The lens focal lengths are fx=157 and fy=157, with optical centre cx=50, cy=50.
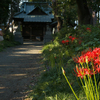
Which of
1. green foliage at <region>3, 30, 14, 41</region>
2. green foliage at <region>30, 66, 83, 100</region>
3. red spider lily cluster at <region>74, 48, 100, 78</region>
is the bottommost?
green foliage at <region>3, 30, 14, 41</region>

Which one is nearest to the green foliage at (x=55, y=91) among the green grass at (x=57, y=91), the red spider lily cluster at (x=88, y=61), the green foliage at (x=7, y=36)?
the green grass at (x=57, y=91)

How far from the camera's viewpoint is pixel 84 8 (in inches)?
422

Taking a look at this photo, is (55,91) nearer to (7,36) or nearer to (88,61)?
(88,61)

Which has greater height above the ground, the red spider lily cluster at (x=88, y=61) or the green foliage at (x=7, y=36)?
the red spider lily cluster at (x=88, y=61)

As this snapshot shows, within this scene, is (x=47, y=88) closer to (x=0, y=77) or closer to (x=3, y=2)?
(x=0, y=77)

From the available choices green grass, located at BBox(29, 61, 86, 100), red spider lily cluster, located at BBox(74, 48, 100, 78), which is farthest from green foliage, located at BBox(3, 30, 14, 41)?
red spider lily cluster, located at BBox(74, 48, 100, 78)

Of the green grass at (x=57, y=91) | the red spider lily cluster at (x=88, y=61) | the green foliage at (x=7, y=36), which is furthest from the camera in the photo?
the green foliage at (x=7, y=36)

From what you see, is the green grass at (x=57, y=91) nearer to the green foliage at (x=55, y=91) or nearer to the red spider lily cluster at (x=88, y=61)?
the green foliage at (x=55, y=91)

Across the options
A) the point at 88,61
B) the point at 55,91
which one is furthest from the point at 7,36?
the point at 88,61

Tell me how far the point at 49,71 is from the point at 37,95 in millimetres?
1527

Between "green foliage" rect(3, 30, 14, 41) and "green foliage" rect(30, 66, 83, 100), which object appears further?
"green foliage" rect(3, 30, 14, 41)

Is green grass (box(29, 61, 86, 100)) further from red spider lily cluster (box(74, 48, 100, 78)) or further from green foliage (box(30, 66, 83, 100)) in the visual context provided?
red spider lily cluster (box(74, 48, 100, 78))

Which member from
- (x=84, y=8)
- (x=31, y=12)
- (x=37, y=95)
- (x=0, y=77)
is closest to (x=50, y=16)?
(x=31, y=12)

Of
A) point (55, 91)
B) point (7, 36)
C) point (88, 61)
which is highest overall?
point (88, 61)
